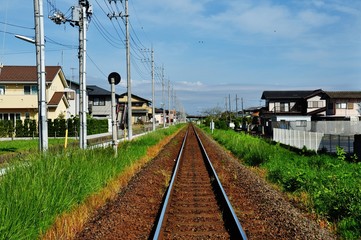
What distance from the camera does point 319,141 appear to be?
856 inches

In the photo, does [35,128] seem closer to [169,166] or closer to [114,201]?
[169,166]

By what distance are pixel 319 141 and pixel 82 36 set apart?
45.2ft

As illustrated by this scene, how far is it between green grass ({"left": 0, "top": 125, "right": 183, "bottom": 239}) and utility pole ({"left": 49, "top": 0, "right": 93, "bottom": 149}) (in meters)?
6.34

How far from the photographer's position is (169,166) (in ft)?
53.8

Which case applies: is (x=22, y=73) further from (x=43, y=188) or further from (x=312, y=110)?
(x=312, y=110)

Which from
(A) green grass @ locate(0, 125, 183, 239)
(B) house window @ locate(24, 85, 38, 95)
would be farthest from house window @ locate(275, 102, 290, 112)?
(A) green grass @ locate(0, 125, 183, 239)

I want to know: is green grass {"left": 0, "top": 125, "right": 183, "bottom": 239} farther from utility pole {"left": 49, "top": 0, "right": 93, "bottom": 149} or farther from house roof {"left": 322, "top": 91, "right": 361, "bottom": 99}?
house roof {"left": 322, "top": 91, "right": 361, "bottom": 99}

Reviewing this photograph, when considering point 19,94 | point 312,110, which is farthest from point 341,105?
point 19,94

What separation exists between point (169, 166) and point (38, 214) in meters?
10.8

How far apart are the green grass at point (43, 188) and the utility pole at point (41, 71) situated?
7.31ft

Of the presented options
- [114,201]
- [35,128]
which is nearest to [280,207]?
[114,201]

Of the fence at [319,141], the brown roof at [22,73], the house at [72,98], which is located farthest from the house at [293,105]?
the fence at [319,141]

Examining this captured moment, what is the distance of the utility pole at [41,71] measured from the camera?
12156 mm

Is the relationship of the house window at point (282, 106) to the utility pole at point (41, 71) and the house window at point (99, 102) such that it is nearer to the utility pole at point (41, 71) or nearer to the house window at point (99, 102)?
the house window at point (99, 102)
